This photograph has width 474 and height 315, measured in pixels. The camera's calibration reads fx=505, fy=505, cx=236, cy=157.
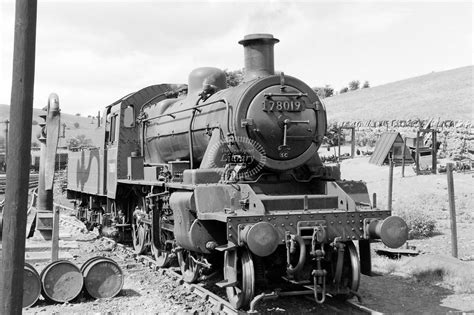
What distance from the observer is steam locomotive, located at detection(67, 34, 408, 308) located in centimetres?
614

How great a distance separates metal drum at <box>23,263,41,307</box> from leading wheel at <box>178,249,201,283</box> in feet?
7.01

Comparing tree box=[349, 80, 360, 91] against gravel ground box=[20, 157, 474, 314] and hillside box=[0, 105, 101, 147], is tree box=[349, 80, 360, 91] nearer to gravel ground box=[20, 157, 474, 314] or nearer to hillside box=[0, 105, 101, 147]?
hillside box=[0, 105, 101, 147]

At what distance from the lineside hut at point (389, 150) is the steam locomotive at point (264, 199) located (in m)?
17.8

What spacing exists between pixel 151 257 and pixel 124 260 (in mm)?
589

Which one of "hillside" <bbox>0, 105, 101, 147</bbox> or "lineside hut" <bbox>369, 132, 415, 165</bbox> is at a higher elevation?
"hillside" <bbox>0, 105, 101, 147</bbox>

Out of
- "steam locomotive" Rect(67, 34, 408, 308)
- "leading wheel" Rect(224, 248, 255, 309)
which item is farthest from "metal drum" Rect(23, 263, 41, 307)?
"leading wheel" Rect(224, 248, 255, 309)

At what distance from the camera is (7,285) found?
11.9ft

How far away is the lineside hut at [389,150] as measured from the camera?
82.4 ft

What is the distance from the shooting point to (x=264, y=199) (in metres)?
6.55

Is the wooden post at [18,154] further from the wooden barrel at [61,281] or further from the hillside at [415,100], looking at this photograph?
the hillside at [415,100]

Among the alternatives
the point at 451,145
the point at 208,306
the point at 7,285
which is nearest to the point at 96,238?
the point at 208,306

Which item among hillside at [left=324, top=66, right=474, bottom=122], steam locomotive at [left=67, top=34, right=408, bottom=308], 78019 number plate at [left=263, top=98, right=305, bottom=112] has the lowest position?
steam locomotive at [left=67, top=34, right=408, bottom=308]

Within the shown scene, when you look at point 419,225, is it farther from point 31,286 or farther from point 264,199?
point 31,286

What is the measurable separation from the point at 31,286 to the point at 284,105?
422 cm
